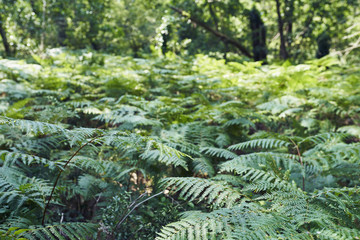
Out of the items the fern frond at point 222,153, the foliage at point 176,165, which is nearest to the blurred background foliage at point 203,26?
the foliage at point 176,165

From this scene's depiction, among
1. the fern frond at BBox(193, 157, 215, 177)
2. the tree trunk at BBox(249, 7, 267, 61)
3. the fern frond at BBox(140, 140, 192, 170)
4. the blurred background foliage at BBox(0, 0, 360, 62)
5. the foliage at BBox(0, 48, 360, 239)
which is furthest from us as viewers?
the tree trunk at BBox(249, 7, 267, 61)

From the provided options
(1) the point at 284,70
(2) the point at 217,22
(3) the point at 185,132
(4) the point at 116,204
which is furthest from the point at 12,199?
(2) the point at 217,22

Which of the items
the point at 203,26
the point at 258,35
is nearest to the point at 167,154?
the point at 203,26

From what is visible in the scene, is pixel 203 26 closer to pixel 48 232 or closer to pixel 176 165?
pixel 176 165

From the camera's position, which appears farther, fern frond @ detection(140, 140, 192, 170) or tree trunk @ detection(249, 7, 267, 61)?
tree trunk @ detection(249, 7, 267, 61)

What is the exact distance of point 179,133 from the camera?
2627 mm

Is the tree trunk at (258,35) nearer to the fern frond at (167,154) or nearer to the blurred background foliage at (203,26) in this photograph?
the blurred background foliage at (203,26)

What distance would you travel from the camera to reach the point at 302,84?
4.29m

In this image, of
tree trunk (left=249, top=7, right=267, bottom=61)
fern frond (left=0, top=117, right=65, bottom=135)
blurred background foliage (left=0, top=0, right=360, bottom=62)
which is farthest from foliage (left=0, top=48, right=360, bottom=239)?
tree trunk (left=249, top=7, right=267, bottom=61)

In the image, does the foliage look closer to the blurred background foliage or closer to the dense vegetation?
the dense vegetation

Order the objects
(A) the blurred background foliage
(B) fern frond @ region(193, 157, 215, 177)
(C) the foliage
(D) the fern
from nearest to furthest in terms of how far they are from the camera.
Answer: (D) the fern → (C) the foliage → (B) fern frond @ region(193, 157, 215, 177) → (A) the blurred background foliage

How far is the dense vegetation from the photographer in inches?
50.7

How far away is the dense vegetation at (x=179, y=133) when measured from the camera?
1.29 metres

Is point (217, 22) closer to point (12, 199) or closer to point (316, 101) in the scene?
point (316, 101)
